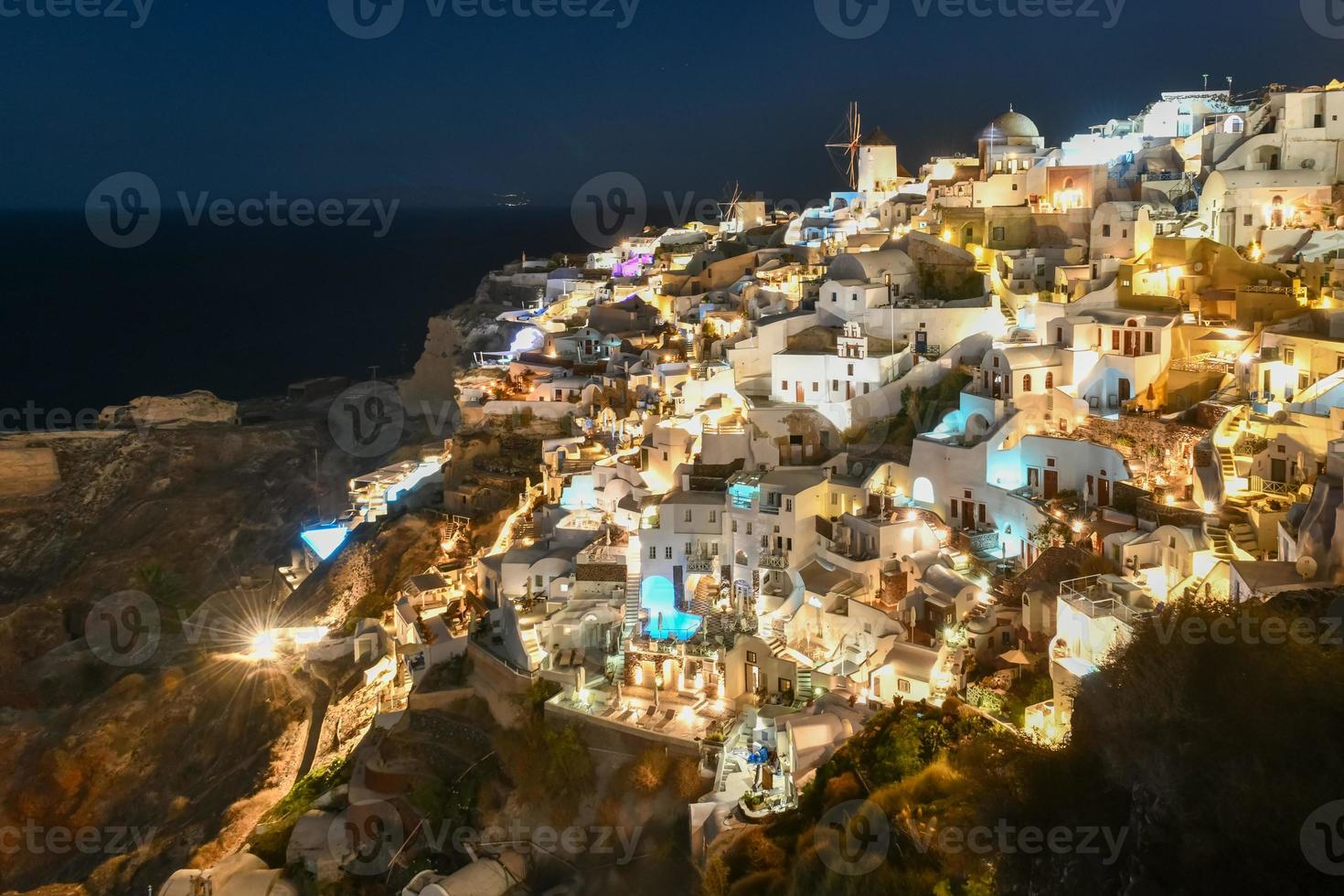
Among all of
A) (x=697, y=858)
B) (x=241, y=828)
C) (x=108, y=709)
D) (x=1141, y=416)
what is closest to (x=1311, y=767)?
(x=697, y=858)

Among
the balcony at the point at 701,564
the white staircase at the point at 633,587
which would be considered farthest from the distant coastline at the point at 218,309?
the balcony at the point at 701,564

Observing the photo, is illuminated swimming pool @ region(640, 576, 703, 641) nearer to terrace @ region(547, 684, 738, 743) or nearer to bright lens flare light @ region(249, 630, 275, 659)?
A: terrace @ region(547, 684, 738, 743)

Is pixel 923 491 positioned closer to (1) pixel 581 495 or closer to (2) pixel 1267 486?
(2) pixel 1267 486

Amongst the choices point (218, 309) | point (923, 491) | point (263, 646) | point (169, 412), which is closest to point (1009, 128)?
point (923, 491)

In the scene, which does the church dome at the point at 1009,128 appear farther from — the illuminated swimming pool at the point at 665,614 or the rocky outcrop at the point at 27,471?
the rocky outcrop at the point at 27,471

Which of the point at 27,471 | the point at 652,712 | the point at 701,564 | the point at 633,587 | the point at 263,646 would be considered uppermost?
the point at 701,564
